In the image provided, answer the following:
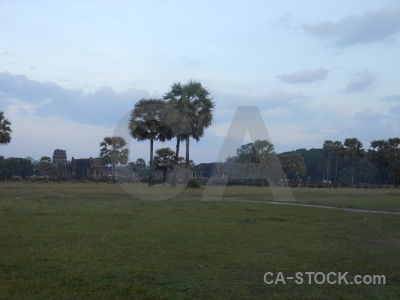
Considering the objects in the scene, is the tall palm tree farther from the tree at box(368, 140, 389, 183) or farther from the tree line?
the tree at box(368, 140, 389, 183)

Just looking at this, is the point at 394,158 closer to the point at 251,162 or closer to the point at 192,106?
the point at 251,162

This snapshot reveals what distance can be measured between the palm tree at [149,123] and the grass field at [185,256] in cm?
3056

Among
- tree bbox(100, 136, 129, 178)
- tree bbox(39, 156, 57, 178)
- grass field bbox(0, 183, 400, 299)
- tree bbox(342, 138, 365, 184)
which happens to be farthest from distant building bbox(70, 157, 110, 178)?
grass field bbox(0, 183, 400, 299)

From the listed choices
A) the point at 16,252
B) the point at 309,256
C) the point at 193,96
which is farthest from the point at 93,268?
the point at 193,96

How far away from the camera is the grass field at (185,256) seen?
8.52 meters

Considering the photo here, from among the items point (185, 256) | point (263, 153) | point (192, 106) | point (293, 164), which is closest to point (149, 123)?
point (192, 106)

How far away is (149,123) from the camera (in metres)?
51.2

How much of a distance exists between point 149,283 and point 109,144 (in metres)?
66.3

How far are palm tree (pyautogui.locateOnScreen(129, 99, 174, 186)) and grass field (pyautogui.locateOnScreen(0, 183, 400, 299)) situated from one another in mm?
30558

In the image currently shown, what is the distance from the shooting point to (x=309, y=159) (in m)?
126

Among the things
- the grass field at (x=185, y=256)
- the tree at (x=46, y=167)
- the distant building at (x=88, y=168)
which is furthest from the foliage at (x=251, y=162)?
the tree at (x=46, y=167)

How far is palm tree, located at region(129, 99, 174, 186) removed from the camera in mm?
50875

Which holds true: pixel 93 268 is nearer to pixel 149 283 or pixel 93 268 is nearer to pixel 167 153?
pixel 149 283

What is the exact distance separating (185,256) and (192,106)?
3968 cm
